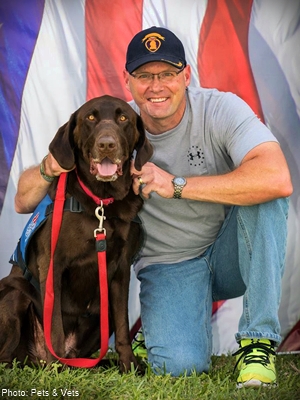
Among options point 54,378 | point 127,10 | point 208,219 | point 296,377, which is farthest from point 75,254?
point 127,10

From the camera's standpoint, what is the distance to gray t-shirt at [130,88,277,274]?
349 centimetres

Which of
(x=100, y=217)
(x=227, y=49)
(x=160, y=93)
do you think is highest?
(x=227, y=49)

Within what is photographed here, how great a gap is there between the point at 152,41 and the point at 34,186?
3.09 ft

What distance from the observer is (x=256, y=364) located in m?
3.11

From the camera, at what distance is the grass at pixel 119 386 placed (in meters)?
2.84

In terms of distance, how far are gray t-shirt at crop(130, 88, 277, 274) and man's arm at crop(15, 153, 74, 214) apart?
1.92 feet

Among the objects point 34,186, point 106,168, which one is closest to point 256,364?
point 106,168


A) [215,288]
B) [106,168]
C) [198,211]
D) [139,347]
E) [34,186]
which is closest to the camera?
[106,168]

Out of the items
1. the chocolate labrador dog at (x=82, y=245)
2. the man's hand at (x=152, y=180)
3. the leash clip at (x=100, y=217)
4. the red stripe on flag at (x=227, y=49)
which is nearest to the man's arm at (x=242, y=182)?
the man's hand at (x=152, y=180)

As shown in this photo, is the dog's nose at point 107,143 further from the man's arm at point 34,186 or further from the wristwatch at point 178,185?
the wristwatch at point 178,185

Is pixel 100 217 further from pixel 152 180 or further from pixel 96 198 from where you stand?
pixel 152 180

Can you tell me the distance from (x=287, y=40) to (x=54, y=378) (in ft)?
8.01

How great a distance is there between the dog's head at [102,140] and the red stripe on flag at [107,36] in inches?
37.7

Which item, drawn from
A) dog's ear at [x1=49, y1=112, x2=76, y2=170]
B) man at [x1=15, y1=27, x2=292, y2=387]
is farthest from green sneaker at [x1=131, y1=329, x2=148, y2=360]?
dog's ear at [x1=49, y1=112, x2=76, y2=170]
